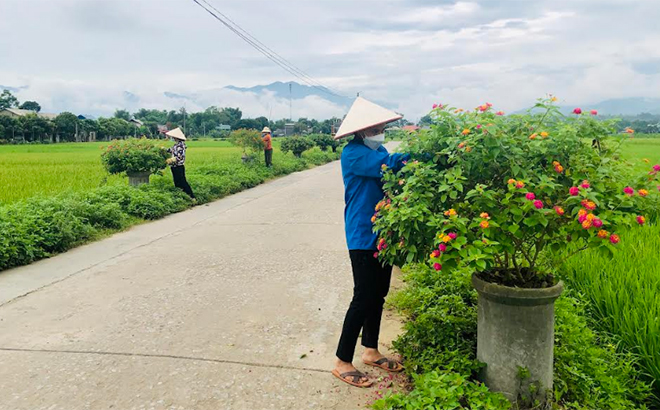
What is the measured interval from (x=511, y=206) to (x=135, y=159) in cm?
957

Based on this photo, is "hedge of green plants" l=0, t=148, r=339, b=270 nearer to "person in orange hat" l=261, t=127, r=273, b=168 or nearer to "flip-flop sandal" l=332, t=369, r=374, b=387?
"flip-flop sandal" l=332, t=369, r=374, b=387

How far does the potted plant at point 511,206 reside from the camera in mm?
2354

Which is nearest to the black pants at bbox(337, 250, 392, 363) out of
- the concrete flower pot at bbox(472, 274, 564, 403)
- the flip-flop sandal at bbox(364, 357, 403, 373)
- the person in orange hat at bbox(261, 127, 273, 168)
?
the flip-flop sandal at bbox(364, 357, 403, 373)

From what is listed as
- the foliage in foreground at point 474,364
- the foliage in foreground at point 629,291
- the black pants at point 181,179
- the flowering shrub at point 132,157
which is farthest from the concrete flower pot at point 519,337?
the flowering shrub at point 132,157

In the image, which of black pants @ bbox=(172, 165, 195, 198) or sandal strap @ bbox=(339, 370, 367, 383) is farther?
black pants @ bbox=(172, 165, 195, 198)

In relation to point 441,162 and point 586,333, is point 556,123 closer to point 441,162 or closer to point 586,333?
point 441,162

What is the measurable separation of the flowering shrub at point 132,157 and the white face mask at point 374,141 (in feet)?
28.2

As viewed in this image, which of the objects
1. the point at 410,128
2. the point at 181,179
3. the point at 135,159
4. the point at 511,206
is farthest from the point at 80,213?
the point at 511,206

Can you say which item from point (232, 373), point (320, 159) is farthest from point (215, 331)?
point (320, 159)

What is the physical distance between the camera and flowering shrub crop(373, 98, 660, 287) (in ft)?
7.66

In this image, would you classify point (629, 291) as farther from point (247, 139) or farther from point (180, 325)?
point (247, 139)

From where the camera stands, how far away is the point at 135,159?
10.5m

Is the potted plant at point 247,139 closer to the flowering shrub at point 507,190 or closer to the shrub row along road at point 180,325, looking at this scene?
the shrub row along road at point 180,325

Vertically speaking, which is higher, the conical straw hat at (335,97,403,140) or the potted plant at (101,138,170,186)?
the conical straw hat at (335,97,403,140)
